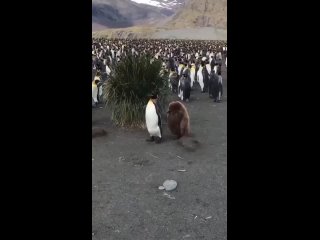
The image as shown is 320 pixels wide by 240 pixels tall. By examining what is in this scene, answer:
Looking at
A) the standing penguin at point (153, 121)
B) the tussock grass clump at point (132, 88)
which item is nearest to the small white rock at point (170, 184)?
the standing penguin at point (153, 121)

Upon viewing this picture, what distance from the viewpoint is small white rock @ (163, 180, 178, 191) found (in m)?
4.43

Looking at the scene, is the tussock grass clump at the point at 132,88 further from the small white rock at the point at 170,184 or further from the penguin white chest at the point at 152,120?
the small white rock at the point at 170,184

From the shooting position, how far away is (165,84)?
7.43 m

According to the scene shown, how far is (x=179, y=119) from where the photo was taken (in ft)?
20.6

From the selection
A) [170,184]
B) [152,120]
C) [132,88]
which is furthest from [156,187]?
[132,88]

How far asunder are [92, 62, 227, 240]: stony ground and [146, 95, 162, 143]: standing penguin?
0.17 meters

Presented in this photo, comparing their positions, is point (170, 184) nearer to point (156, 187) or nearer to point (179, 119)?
point (156, 187)

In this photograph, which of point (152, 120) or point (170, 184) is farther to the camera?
point (152, 120)

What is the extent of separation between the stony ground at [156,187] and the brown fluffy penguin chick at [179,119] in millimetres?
211

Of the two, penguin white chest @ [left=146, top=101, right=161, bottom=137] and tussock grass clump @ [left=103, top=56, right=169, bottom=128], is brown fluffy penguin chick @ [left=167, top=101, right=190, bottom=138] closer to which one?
penguin white chest @ [left=146, top=101, right=161, bottom=137]

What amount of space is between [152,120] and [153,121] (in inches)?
0.9
